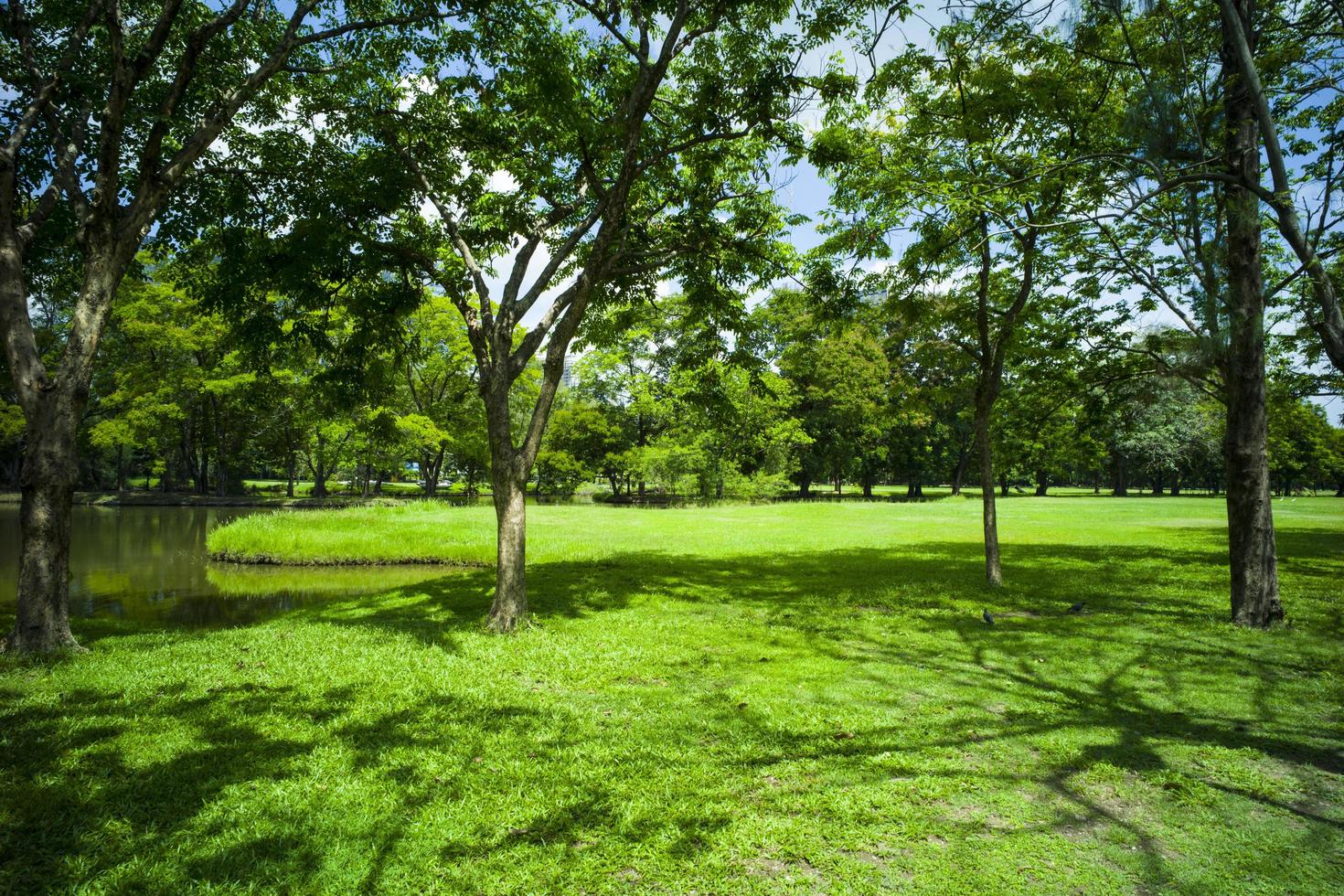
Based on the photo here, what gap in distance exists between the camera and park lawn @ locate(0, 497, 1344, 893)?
3535 millimetres

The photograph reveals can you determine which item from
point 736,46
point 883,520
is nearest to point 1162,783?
point 736,46

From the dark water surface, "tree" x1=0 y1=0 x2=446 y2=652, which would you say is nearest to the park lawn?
"tree" x1=0 y1=0 x2=446 y2=652

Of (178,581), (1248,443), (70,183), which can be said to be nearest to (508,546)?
(70,183)

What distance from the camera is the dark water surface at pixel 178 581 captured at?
12.7m

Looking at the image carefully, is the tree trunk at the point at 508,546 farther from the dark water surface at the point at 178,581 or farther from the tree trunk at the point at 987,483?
the tree trunk at the point at 987,483

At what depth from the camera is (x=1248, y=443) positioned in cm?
899

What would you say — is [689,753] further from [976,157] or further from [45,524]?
[976,157]

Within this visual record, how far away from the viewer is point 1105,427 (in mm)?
15398

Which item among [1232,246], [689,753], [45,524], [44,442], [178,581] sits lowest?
[178,581]

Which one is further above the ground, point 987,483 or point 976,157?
point 976,157

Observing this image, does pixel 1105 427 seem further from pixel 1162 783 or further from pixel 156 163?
pixel 156 163

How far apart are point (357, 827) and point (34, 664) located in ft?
18.0

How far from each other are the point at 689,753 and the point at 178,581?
16.4 metres

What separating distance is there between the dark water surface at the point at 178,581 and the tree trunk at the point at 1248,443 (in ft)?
50.7
